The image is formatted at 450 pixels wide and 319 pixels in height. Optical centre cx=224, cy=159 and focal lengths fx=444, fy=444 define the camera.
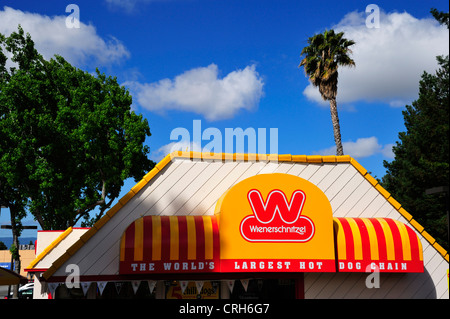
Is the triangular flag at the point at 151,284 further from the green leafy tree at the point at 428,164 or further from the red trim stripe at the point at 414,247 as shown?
the green leafy tree at the point at 428,164

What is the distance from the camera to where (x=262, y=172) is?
45.1ft

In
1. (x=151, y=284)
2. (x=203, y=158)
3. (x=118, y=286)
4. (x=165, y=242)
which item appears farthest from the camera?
(x=203, y=158)

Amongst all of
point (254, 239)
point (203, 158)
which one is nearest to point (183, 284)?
point (254, 239)

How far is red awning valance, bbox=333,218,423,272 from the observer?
505 inches

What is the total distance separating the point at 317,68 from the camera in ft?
103

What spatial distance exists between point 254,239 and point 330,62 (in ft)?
71.4

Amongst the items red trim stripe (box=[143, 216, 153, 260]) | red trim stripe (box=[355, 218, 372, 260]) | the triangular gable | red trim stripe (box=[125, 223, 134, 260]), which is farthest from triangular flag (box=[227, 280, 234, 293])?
the triangular gable

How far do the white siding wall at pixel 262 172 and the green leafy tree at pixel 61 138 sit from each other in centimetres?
1819

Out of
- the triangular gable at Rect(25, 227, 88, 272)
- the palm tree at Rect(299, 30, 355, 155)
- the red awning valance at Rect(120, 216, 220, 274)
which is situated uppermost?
the palm tree at Rect(299, 30, 355, 155)

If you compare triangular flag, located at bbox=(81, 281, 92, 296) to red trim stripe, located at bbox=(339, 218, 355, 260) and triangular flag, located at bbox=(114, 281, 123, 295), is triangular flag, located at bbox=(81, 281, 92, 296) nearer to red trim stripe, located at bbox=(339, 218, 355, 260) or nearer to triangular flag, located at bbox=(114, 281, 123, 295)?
triangular flag, located at bbox=(114, 281, 123, 295)

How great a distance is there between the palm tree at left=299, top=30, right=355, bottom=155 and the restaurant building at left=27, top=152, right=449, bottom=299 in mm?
17621

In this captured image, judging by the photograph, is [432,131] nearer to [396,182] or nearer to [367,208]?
[396,182]

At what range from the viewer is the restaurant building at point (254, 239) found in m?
12.3

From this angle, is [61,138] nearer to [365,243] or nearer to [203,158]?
[203,158]
